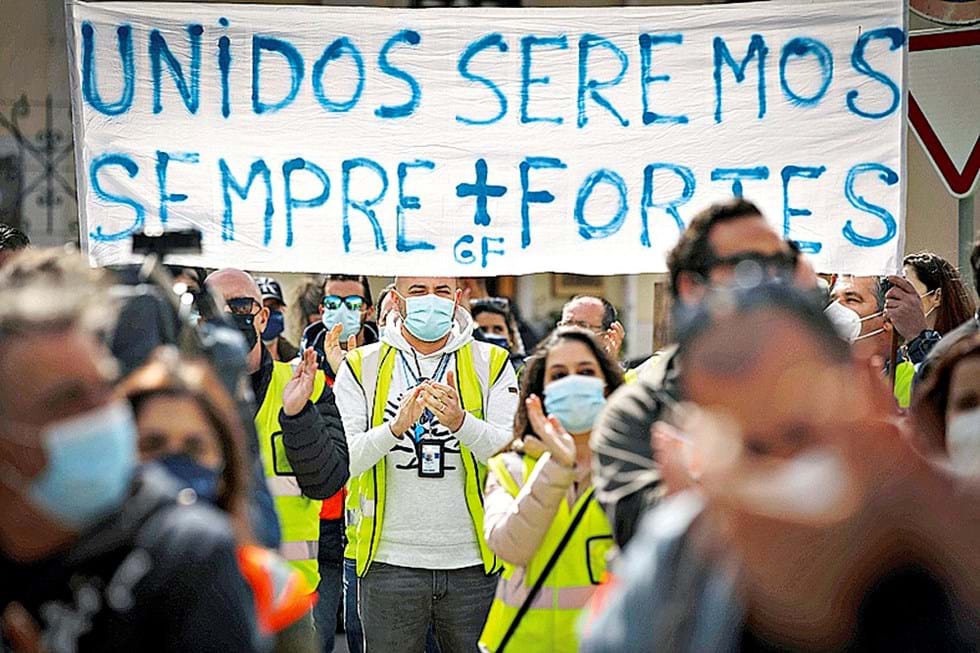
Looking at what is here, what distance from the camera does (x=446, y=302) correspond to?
573 cm

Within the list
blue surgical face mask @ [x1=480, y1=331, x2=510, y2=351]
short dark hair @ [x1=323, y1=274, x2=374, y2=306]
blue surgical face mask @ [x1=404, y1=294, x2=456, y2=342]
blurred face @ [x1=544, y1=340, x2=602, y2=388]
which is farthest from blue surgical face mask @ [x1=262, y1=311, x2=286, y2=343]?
blurred face @ [x1=544, y1=340, x2=602, y2=388]

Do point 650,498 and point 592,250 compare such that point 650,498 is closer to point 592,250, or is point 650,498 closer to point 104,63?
point 592,250

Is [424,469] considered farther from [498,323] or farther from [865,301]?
[498,323]

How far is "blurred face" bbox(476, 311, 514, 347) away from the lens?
8.06m

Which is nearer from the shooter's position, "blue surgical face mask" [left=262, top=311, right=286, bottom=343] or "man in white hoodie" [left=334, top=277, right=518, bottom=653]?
"man in white hoodie" [left=334, top=277, right=518, bottom=653]

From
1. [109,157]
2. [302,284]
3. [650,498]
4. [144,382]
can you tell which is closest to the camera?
[144,382]

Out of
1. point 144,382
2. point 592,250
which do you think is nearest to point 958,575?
point 144,382

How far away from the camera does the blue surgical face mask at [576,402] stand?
13.0ft

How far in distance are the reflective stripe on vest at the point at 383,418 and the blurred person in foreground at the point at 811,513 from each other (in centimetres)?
341

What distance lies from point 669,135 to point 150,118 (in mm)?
1817

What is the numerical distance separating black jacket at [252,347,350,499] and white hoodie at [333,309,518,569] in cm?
22

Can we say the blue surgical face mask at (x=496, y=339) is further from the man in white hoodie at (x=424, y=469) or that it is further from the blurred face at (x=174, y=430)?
the blurred face at (x=174, y=430)

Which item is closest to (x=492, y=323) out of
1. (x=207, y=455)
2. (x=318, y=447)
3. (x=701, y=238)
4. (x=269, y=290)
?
(x=269, y=290)

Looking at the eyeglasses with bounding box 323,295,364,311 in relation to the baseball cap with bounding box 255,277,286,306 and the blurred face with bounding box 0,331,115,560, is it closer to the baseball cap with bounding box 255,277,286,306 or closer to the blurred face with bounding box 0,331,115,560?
the baseball cap with bounding box 255,277,286,306
